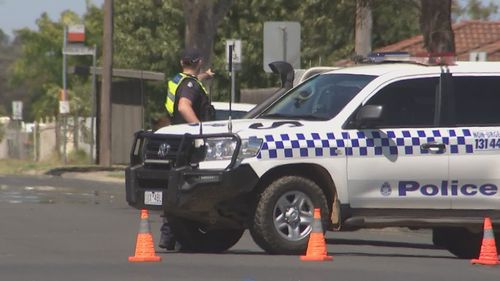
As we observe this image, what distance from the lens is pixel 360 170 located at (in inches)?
484

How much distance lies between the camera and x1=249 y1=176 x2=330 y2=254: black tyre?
12047mm

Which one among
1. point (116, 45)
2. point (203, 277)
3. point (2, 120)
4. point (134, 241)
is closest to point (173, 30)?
point (116, 45)

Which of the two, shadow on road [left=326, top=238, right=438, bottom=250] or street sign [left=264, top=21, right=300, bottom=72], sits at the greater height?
street sign [left=264, top=21, right=300, bottom=72]

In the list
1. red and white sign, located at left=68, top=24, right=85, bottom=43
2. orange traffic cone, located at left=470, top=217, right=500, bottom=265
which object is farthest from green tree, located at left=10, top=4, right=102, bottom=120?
orange traffic cone, located at left=470, top=217, right=500, bottom=265

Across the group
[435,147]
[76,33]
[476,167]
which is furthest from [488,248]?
[76,33]

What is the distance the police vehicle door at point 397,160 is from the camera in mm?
12328

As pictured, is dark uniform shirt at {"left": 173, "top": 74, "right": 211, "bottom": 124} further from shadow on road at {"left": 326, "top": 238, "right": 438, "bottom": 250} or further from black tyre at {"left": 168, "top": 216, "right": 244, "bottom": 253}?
shadow on road at {"left": 326, "top": 238, "right": 438, "bottom": 250}

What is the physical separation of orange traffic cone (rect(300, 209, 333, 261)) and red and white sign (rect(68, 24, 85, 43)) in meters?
38.8

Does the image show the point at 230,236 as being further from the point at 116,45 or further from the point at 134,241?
the point at 116,45

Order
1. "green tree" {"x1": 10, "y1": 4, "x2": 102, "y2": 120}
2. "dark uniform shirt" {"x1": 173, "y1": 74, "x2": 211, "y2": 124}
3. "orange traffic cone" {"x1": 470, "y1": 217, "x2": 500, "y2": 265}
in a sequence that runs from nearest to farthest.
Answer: "orange traffic cone" {"x1": 470, "y1": 217, "x2": 500, "y2": 265} → "dark uniform shirt" {"x1": 173, "y1": 74, "x2": 211, "y2": 124} → "green tree" {"x1": 10, "y1": 4, "x2": 102, "y2": 120}

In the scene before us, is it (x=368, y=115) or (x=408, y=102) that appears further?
(x=408, y=102)

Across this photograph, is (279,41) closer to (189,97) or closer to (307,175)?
(189,97)

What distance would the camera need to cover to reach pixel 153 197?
40.1 ft

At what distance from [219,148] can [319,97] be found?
1.28 metres
